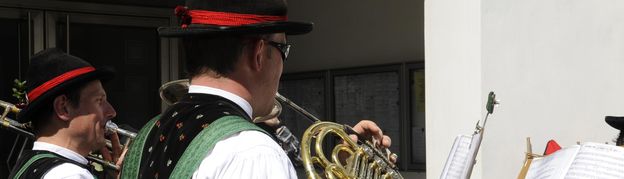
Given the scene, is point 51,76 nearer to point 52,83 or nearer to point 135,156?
point 52,83

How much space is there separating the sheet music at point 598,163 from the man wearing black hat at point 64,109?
70.8 inches

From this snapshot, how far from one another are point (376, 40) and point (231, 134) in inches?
165

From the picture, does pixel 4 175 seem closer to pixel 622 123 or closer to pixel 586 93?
pixel 586 93

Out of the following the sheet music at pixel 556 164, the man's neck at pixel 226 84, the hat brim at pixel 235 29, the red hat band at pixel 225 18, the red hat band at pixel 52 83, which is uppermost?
the red hat band at pixel 225 18

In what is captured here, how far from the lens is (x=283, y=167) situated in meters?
1.92

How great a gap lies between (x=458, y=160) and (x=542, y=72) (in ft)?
6.03

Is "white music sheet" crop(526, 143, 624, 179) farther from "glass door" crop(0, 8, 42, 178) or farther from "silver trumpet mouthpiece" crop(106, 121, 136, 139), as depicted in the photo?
"glass door" crop(0, 8, 42, 178)

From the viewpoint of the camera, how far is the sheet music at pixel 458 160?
2.63 metres

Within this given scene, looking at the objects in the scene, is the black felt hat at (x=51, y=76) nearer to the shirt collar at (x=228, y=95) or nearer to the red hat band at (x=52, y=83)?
the red hat band at (x=52, y=83)

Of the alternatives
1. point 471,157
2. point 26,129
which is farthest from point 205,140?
point 26,129

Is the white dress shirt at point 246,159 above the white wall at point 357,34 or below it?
below

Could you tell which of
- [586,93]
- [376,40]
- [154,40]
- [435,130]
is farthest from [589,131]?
[154,40]

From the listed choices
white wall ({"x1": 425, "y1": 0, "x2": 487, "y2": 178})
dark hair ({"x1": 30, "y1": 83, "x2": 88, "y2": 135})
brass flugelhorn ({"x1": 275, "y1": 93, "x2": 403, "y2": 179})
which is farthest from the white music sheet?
dark hair ({"x1": 30, "y1": 83, "x2": 88, "y2": 135})

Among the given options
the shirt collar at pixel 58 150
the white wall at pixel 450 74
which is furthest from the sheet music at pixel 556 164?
the shirt collar at pixel 58 150
